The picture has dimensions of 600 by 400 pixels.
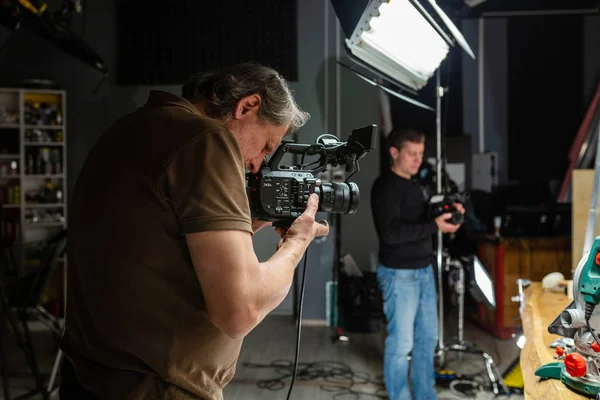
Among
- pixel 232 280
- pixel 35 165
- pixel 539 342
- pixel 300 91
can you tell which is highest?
pixel 300 91

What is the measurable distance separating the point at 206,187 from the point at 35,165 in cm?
444

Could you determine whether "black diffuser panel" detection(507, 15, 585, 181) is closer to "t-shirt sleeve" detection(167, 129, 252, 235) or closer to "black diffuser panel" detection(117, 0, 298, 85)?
"black diffuser panel" detection(117, 0, 298, 85)

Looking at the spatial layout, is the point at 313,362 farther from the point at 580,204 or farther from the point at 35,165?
the point at 35,165

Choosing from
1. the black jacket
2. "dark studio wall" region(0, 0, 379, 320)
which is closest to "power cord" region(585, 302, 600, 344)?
the black jacket

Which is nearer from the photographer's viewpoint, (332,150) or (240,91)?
(240,91)

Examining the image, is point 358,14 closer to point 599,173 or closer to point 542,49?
point 599,173

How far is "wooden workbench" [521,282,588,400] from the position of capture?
4.15 feet

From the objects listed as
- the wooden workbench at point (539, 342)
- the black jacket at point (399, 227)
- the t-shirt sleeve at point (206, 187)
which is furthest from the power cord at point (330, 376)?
the t-shirt sleeve at point (206, 187)

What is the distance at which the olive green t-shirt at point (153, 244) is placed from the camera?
87cm

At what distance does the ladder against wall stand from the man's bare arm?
4123 mm

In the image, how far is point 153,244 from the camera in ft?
2.94

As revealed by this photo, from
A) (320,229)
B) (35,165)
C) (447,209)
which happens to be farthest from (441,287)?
(35,165)

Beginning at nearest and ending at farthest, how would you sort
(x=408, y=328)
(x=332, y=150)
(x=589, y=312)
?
(x=589, y=312)
(x=332, y=150)
(x=408, y=328)

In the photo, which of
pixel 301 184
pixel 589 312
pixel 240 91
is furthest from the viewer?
pixel 301 184
